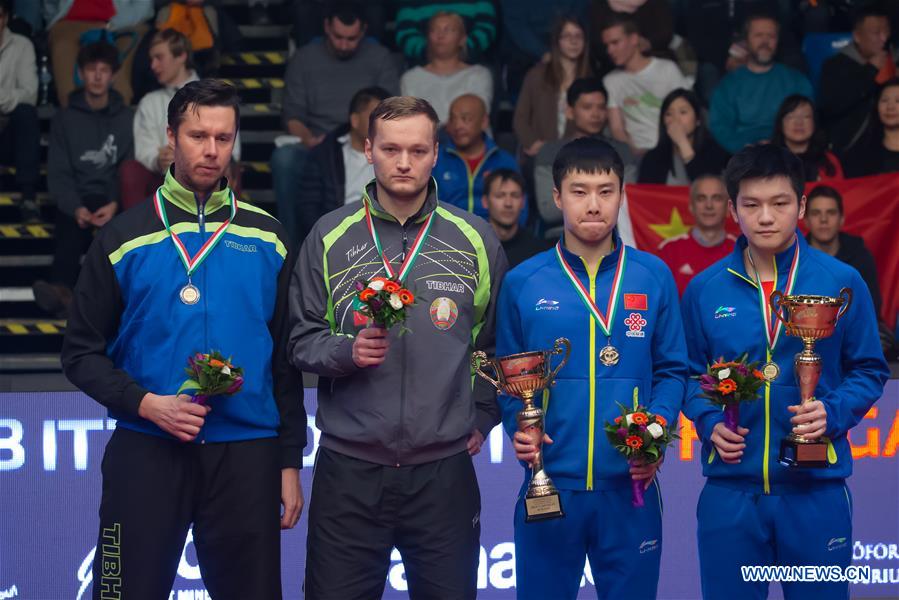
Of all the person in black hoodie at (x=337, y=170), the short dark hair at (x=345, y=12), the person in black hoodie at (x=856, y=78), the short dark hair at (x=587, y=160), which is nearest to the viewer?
the short dark hair at (x=587, y=160)

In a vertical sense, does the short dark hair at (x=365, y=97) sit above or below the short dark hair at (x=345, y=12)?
below

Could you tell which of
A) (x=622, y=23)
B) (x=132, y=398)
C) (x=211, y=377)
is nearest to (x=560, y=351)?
(x=211, y=377)

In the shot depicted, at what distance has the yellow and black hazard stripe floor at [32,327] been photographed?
985cm

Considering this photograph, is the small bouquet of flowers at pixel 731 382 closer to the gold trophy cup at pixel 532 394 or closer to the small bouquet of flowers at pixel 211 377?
the gold trophy cup at pixel 532 394

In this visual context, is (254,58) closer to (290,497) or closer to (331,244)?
(331,244)

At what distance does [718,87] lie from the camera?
10203 mm

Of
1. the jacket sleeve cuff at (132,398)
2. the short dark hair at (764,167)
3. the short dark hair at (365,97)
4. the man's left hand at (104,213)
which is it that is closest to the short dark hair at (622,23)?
the short dark hair at (365,97)

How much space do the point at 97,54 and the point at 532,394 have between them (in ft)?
20.2

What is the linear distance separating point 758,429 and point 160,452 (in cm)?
225

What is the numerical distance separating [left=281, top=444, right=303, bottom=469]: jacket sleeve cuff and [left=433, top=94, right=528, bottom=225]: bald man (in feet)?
15.2

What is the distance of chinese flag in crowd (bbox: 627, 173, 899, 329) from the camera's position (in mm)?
9672

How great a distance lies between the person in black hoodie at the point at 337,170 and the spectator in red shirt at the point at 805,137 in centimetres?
283

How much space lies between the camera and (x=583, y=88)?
973 centimetres

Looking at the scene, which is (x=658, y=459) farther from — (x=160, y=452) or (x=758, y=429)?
(x=160, y=452)
